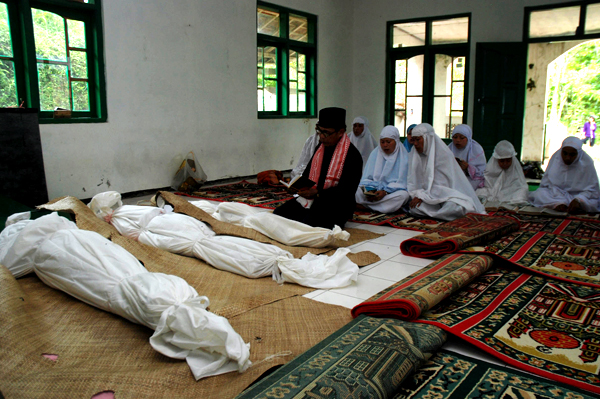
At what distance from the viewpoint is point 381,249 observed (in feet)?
11.1

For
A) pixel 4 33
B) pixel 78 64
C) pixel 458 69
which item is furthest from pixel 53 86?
pixel 458 69

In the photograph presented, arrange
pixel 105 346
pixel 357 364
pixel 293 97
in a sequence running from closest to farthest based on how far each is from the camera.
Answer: pixel 357 364 < pixel 105 346 < pixel 293 97

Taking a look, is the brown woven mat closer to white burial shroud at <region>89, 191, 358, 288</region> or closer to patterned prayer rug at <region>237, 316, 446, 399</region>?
patterned prayer rug at <region>237, 316, 446, 399</region>

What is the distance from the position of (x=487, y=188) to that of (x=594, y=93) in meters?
10.5

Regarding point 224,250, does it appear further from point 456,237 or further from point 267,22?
point 267,22

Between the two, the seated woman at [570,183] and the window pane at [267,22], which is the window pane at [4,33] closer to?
the window pane at [267,22]

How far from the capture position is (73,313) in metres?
2.07

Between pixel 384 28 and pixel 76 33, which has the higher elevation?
pixel 384 28

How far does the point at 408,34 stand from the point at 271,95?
116 inches

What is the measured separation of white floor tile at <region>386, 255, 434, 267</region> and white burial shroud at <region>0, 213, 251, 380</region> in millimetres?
1557

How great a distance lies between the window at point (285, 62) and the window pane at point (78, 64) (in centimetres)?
283

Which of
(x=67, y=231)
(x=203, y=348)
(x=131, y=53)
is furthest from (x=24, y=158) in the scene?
(x=203, y=348)

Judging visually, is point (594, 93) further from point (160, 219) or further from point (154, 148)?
point (160, 219)

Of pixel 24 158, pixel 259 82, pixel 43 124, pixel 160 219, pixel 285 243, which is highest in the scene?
pixel 259 82
